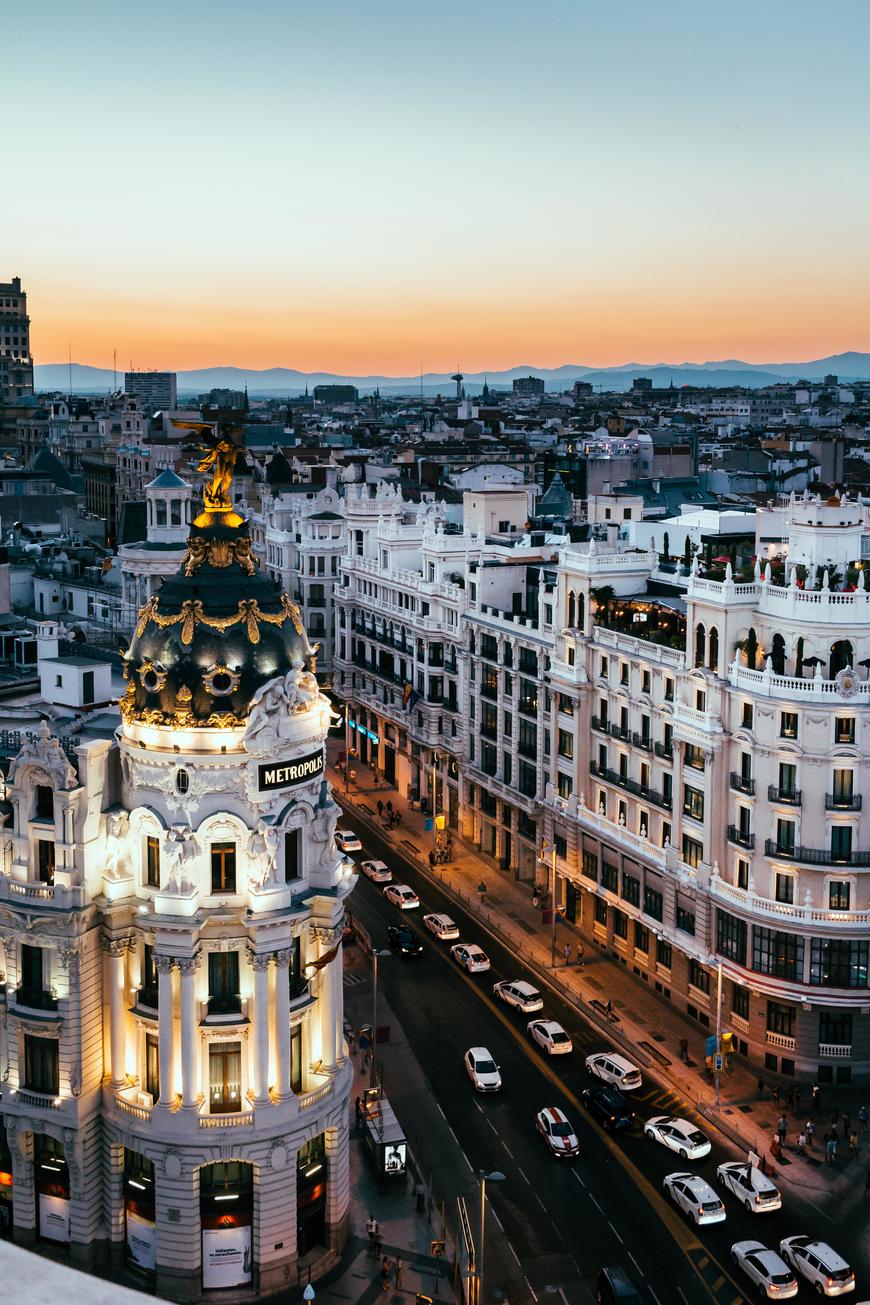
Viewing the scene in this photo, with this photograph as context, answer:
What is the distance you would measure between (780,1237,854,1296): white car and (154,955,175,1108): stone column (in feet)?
93.0

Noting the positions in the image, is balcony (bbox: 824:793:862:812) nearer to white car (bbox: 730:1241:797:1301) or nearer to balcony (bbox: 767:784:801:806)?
balcony (bbox: 767:784:801:806)

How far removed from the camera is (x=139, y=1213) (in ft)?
219

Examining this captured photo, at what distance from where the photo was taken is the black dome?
6612 centimetres

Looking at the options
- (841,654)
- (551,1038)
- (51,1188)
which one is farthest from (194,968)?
(841,654)

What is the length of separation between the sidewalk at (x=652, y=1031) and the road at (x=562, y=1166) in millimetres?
1586

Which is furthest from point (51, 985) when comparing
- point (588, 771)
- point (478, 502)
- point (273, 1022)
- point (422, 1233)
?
point (478, 502)

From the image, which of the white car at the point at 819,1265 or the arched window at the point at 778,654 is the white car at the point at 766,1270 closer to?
the white car at the point at 819,1265

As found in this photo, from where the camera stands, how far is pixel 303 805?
67.6 metres

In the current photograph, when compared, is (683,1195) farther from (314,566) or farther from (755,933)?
(314,566)

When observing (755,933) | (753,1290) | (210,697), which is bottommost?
(753,1290)

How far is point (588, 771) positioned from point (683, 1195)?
39.5m

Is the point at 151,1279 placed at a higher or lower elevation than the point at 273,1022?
lower

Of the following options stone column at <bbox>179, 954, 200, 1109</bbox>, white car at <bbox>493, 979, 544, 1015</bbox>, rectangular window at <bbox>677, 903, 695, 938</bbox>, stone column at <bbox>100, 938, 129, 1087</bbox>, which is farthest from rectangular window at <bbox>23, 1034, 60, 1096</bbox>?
rectangular window at <bbox>677, 903, 695, 938</bbox>

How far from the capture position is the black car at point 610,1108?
79125 millimetres
